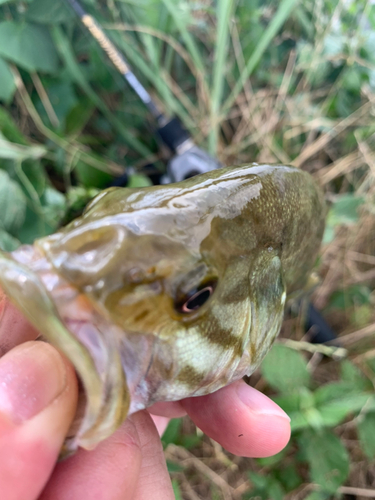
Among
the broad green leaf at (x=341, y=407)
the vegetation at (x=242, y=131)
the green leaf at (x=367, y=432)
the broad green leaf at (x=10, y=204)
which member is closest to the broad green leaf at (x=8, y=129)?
the vegetation at (x=242, y=131)

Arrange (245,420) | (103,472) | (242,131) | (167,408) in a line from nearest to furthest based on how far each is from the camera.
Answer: (103,472) < (245,420) < (167,408) < (242,131)

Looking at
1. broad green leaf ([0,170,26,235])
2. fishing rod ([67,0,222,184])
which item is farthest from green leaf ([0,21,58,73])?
broad green leaf ([0,170,26,235])

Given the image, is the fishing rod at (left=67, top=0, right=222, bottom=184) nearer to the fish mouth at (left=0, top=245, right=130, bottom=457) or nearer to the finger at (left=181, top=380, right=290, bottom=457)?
the finger at (left=181, top=380, right=290, bottom=457)

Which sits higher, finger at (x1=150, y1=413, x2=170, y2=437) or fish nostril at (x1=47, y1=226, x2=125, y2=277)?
fish nostril at (x1=47, y1=226, x2=125, y2=277)

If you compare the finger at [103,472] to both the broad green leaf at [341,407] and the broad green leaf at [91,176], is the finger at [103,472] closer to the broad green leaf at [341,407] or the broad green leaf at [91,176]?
the broad green leaf at [341,407]

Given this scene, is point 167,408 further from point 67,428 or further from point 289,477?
point 289,477

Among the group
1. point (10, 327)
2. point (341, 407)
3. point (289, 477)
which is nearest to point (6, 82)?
point (10, 327)

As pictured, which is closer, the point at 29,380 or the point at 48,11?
the point at 29,380
